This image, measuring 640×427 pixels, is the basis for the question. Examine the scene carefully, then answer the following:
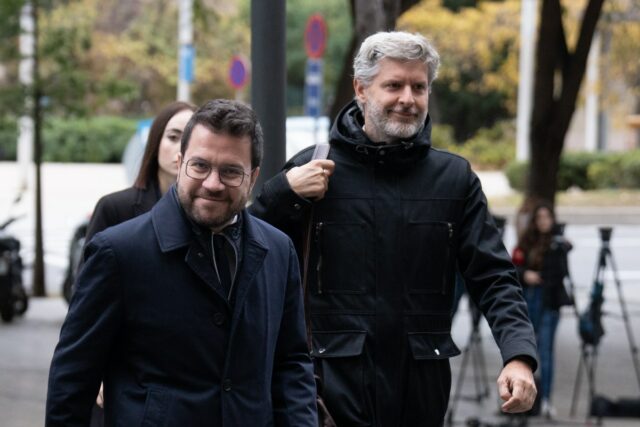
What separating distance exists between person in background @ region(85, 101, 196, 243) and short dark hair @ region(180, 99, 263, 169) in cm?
196

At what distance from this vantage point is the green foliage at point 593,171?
105 ft

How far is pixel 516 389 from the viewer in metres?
3.69

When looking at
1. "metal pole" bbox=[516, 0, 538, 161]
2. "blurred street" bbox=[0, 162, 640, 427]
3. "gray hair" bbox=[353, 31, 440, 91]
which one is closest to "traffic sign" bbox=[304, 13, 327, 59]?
"blurred street" bbox=[0, 162, 640, 427]

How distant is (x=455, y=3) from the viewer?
41.8 meters

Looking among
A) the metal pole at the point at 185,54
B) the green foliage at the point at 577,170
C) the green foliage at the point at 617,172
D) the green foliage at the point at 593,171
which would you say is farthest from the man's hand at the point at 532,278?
the green foliage at the point at 577,170

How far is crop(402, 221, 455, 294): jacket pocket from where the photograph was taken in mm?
4172

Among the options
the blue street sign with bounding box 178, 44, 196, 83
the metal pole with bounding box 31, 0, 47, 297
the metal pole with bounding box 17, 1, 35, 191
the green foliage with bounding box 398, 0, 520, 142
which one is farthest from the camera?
the green foliage with bounding box 398, 0, 520, 142

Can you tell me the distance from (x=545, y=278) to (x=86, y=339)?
6.58m

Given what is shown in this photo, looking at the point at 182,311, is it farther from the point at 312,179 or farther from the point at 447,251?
the point at 447,251

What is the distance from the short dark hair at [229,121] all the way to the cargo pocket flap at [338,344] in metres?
0.97

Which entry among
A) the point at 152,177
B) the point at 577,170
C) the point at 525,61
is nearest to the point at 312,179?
the point at 152,177

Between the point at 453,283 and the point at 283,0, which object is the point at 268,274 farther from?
the point at 283,0

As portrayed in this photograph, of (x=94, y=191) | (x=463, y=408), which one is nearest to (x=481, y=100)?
(x=94, y=191)

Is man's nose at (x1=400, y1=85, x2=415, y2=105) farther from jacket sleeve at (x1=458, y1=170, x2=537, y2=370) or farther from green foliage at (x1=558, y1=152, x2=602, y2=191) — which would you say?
green foliage at (x1=558, y1=152, x2=602, y2=191)
